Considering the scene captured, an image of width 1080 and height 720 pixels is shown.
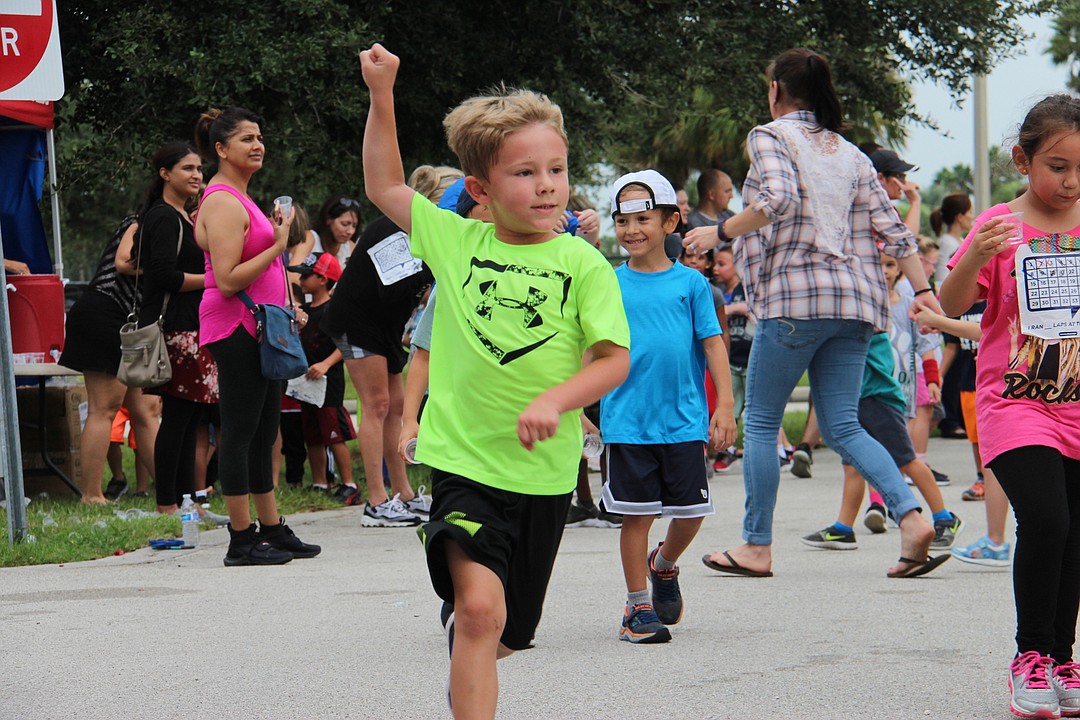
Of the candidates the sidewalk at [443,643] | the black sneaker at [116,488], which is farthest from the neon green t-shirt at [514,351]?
the black sneaker at [116,488]

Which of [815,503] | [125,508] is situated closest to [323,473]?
[125,508]

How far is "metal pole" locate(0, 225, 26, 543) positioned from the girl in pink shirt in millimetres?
4567

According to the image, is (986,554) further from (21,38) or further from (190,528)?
(21,38)

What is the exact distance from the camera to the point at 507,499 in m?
3.46

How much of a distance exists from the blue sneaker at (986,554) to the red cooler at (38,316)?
5.79m

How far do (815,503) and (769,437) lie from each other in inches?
128

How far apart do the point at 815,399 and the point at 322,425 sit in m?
4.50

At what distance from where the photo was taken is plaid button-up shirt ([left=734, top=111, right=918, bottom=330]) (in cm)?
626

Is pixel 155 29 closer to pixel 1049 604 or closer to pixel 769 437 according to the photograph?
pixel 769 437

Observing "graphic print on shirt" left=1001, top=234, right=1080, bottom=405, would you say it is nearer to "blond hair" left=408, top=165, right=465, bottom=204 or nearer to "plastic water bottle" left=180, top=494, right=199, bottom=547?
"blond hair" left=408, top=165, right=465, bottom=204

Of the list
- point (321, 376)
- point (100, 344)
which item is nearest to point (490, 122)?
point (100, 344)

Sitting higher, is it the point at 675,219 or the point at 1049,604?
the point at 675,219

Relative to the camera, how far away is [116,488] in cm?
1020

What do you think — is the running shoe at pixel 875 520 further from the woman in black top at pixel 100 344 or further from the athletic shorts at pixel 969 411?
the woman in black top at pixel 100 344
